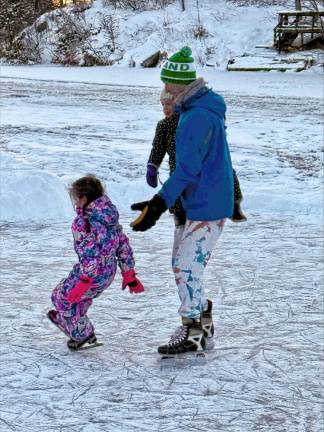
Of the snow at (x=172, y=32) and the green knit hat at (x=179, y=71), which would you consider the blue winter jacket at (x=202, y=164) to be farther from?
the snow at (x=172, y=32)

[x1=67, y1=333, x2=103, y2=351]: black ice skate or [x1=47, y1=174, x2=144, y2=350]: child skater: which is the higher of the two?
[x1=47, y1=174, x2=144, y2=350]: child skater

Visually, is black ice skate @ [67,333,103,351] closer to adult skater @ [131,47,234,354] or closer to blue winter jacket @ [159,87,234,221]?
adult skater @ [131,47,234,354]

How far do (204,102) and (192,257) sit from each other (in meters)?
0.77

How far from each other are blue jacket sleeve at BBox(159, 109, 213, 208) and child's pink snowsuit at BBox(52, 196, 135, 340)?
0.37 metres

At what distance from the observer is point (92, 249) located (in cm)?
405

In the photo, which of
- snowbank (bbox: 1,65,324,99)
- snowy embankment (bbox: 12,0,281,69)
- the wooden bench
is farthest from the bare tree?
the wooden bench

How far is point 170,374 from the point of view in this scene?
13.4 feet

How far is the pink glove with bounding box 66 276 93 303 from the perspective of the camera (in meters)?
4.10

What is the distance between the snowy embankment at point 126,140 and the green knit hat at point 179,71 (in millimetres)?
3524

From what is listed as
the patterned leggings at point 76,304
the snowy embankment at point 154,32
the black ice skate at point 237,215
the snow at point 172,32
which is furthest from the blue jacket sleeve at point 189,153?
the snowy embankment at point 154,32

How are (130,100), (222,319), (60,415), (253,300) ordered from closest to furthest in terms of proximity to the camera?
1. (60,415)
2. (222,319)
3. (253,300)
4. (130,100)

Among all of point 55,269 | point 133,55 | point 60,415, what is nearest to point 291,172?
point 55,269

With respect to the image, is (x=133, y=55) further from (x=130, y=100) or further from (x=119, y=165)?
(x=119, y=165)

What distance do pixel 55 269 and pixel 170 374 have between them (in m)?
2.02
